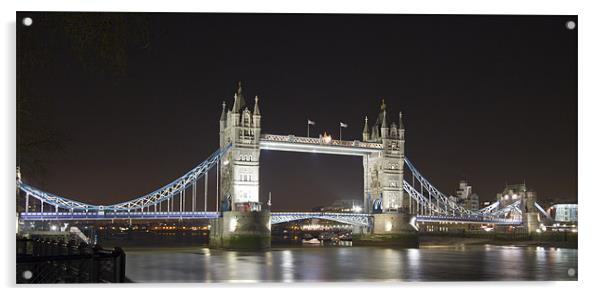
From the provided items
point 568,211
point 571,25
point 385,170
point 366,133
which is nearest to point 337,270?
point 568,211

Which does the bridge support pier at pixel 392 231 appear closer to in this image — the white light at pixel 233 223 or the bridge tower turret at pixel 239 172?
the bridge tower turret at pixel 239 172

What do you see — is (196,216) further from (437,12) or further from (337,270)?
(437,12)

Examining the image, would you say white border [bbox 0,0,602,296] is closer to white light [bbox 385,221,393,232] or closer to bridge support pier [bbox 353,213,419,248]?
bridge support pier [bbox 353,213,419,248]

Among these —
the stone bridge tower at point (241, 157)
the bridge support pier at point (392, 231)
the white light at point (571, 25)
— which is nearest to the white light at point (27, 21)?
the white light at point (571, 25)

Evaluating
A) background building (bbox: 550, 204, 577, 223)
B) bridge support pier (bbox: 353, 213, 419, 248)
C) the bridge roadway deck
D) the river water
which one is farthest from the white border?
bridge support pier (bbox: 353, 213, 419, 248)

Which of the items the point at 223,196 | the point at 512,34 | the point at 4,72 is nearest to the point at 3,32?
the point at 4,72

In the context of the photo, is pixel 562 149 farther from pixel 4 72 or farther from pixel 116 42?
pixel 4 72
